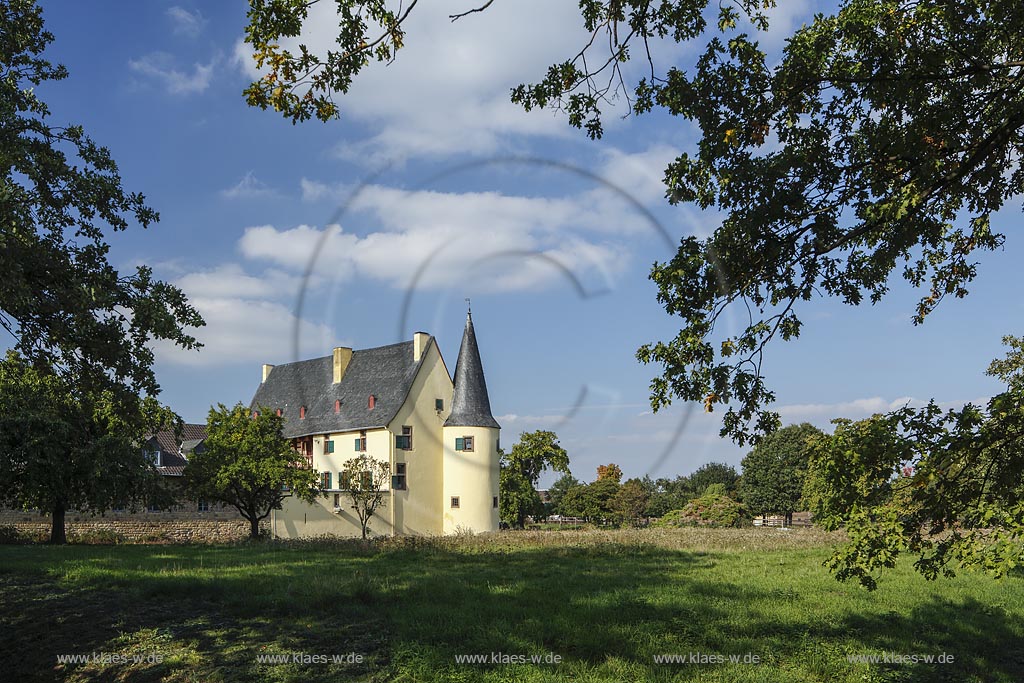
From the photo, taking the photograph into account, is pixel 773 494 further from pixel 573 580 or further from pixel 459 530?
pixel 573 580

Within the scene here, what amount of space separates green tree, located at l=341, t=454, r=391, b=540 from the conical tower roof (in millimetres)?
6722

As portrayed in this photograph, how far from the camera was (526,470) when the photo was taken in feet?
190

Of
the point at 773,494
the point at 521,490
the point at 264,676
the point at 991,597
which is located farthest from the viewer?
the point at 773,494

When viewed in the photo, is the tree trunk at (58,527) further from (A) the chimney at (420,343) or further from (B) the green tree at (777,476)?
(B) the green tree at (777,476)

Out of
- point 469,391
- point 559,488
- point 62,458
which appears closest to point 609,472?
point 559,488

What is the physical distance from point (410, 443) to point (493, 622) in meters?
40.9

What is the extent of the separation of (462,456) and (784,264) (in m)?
46.2

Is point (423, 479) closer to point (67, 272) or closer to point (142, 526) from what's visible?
point (142, 526)

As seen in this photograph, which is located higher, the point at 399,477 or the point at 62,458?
the point at 62,458

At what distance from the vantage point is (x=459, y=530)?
51.9 m

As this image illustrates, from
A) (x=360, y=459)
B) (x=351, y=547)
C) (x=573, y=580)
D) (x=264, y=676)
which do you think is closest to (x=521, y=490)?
(x=360, y=459)

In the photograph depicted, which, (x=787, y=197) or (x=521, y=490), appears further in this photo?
(x=521, y=490)

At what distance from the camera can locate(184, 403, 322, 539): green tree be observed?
42.1 m

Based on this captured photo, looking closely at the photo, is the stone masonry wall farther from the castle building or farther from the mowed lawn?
the mowed lawn
